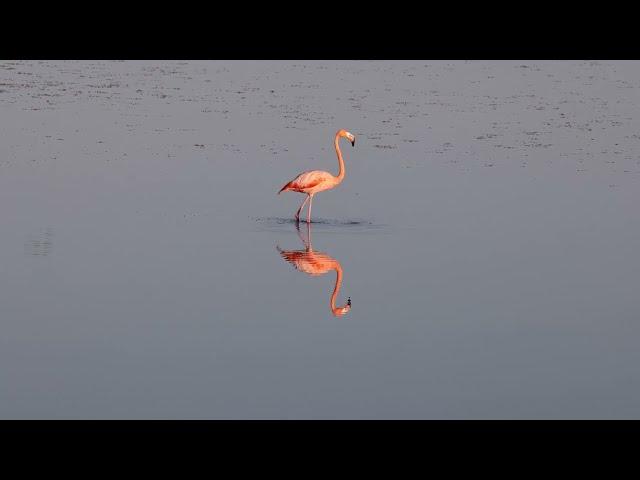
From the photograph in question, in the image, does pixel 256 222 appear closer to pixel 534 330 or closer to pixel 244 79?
pixel 534 330

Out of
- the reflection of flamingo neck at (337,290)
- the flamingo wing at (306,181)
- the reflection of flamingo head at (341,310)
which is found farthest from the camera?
the flamingo wing at (306,181)

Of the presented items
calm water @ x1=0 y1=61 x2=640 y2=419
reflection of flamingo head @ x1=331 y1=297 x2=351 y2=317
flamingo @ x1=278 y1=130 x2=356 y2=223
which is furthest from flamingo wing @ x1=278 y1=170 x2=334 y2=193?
reflection of flamingo head @ x1=331 y1=297 x2=351 y2=317

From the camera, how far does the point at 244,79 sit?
87.9 feet

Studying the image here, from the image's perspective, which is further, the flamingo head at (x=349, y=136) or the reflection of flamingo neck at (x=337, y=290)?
the flamingo head at (x=349, y=136)

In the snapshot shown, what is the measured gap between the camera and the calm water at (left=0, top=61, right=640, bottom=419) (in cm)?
676

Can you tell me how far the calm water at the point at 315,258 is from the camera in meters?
6.76

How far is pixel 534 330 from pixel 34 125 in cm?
1163

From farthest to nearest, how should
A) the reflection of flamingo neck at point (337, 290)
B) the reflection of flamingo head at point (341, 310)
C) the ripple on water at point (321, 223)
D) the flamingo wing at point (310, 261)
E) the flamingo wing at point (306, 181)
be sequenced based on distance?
the flamingo wing at point (306, 181) → the ripple on water at point (321, 223) → the flamingo wing at point (310, 261) → the reflection of flamingo neck at point (337, 290) → the reflection of flamingo head at point (341, 310)

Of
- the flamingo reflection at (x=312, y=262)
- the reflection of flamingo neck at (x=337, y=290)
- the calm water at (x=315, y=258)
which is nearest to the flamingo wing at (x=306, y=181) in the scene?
the calm water at (x=315, y=258)

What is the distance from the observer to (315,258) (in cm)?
1014

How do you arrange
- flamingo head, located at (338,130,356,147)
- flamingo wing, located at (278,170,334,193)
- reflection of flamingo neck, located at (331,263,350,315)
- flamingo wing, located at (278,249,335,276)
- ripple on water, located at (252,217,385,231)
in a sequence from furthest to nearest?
1. flamingo head, located at (338,130,356,147)
2. flamingo wing, located at (278,170,334,193)
3. ripple on water, located at (252,217,385,231)
4. flamingo wing, located at (278,249,335,276)
5. reflection of flamingo neck, located at (331,263,350,315)

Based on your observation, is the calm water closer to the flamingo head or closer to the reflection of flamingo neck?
the reflection of flamingo neck

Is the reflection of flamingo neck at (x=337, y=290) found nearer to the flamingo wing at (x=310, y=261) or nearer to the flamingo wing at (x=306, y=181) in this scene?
the flamingo wing at (x=310, y=261)

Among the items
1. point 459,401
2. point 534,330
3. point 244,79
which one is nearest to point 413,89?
point 244,79
